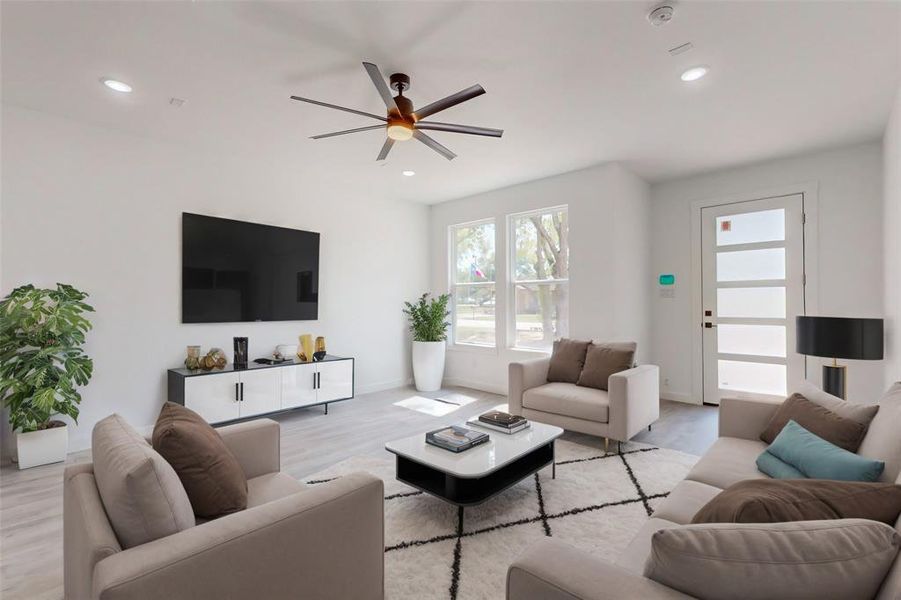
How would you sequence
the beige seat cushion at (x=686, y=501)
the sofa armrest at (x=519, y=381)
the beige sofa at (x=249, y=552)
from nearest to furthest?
the beige sofa at (x=249, y=552) → the beige seat cushion at (x=686, y=501) → the sofa armrest at (x=519, y=381)

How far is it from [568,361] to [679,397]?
1.99 meters

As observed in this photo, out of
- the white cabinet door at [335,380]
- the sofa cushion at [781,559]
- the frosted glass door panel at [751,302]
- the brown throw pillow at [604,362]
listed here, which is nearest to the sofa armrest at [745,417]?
the brown throw pillow at [604,362]

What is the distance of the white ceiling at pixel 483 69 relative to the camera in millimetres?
2221

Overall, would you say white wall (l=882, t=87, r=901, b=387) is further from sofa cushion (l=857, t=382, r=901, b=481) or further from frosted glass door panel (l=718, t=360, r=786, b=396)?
→ sofa cushion (l=857, t=382, r=901, b=481)

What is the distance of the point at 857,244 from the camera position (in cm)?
399

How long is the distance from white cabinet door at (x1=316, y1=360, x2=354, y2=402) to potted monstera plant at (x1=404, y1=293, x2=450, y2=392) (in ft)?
3.61

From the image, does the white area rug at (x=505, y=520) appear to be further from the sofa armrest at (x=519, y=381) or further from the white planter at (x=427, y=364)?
the white planter at (x=427, y=364)

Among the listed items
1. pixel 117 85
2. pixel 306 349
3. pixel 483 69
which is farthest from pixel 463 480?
pixel 117 85

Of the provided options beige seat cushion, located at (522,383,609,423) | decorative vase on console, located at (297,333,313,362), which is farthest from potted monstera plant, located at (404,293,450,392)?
beige seat cushion, located at (522,383,609,423)

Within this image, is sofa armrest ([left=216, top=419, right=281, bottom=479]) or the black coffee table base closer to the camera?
sofa armrest ([left=216, top=419, right=281, bottom=479])

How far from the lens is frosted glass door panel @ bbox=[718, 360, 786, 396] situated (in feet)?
14.6

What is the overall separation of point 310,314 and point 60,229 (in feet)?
7.44

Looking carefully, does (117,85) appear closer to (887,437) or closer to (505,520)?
(505,520)

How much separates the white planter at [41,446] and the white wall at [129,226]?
0.27 m
